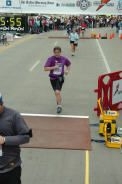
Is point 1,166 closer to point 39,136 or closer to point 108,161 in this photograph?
point 108,161

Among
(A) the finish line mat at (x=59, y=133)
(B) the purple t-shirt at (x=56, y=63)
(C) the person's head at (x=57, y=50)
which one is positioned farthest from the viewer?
(B) the purple t-shirt at (x=56, y=63)

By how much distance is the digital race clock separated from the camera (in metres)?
46.4

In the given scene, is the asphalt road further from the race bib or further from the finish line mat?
the race bib

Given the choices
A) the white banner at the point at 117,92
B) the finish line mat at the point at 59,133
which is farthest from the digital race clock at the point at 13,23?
the finish line mat at the point at 59,133

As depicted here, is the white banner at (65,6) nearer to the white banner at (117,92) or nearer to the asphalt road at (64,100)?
the asphalt road at (64,100)

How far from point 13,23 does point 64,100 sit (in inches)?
1290

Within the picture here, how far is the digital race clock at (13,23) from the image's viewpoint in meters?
46.4

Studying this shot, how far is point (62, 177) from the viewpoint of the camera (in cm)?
845

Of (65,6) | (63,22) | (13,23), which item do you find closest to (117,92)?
(65,6)

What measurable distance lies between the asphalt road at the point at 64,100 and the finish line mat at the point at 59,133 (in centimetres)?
25

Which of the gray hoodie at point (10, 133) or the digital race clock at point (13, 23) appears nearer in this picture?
the gray hoodie at point (10, 133)

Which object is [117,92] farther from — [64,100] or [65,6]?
[65,6]

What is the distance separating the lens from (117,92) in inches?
536

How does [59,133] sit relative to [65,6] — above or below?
below
